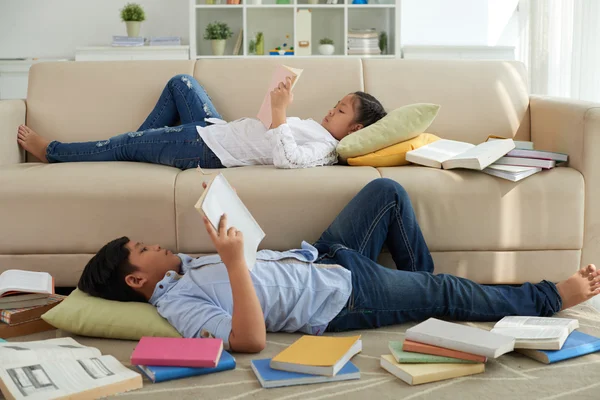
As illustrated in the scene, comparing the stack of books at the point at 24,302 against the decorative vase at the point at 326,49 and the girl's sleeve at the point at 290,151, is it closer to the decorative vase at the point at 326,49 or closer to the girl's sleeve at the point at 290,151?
the girl's sleeve at the point at 290,151

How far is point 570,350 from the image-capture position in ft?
5.82

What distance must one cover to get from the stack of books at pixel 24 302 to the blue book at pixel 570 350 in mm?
1354

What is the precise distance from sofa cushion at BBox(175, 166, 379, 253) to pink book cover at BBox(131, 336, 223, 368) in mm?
615

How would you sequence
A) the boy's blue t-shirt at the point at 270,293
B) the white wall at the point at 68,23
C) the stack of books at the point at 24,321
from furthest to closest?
the white wall at the point at 68,23 → the stack of books at the point at 24,321 → the boy's blue t-shirt at the point at 270,293

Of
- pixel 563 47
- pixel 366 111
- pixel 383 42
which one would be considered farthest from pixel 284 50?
pixel 366 111

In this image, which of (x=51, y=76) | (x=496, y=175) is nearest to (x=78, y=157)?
(x=51, y=76)

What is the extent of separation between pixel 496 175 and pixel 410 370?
93cm

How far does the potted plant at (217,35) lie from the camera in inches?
195

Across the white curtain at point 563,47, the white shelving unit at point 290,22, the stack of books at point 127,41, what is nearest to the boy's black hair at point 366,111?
the white curtain at point 563,47

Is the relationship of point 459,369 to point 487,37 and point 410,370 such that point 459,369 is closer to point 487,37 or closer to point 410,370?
point 410,370

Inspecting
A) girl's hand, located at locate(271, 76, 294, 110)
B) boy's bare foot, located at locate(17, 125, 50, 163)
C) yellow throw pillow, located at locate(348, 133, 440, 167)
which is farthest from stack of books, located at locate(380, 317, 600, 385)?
boy's bare foot, located at locate(17, 125, 50, 163)

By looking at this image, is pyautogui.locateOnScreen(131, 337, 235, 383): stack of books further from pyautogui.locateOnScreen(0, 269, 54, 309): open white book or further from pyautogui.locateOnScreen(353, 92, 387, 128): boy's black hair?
pyautogui.locateOnScreen(353, 92, 387, 128): boy's black hair

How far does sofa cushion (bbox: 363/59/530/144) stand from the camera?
289cm

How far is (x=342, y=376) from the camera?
1.65 m
